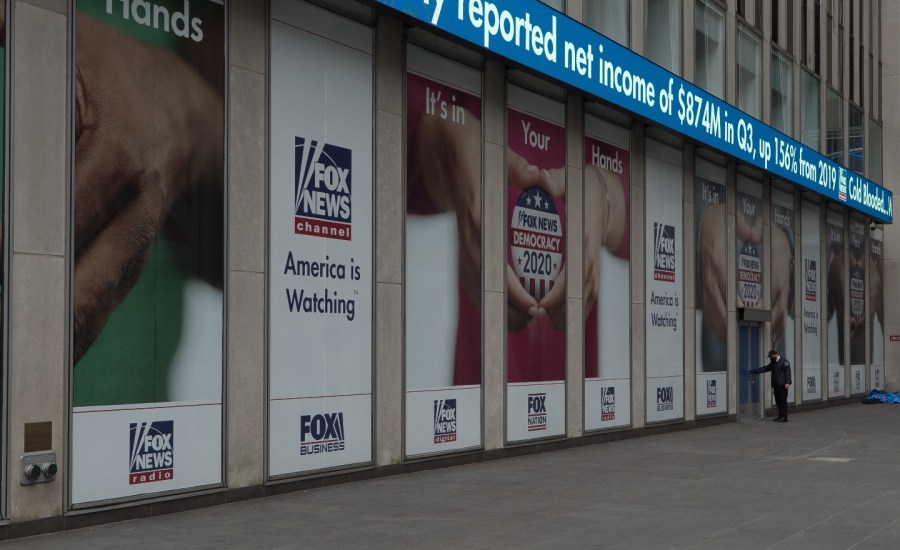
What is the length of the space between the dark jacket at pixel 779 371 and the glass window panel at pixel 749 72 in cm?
621

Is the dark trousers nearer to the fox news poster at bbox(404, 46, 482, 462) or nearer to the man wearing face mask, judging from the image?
the man wearing face mask

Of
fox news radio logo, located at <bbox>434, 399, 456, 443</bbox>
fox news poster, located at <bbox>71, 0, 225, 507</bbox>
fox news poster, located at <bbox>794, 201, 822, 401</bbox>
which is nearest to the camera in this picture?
fox news poster, located at <bbox>71, 0, 225, 507</bbox>

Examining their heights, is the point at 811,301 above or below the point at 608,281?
below

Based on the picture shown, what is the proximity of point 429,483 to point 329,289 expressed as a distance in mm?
2712

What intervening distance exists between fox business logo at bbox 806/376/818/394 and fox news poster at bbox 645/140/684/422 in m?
9.98

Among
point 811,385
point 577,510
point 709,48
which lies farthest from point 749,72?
point 577,510

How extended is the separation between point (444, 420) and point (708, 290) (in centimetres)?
1164

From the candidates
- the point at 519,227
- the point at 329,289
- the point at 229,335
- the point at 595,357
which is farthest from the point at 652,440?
the point at 229,335

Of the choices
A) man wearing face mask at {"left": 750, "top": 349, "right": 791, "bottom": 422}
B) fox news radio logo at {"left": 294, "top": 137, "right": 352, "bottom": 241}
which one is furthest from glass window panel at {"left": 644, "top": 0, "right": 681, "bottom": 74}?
fox news radio logo at {"left": 294, "top": 137, "right": 352, "bottom": 241}

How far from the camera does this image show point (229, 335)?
12.8 m

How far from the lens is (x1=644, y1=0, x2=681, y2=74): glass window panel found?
23953mm

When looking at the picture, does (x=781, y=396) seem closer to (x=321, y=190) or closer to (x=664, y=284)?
(x=664, y=284)

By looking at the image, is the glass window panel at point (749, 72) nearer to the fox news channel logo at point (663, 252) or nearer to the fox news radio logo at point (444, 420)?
the fox news channel logo at point (663, 252)

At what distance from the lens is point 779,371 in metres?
28.1
